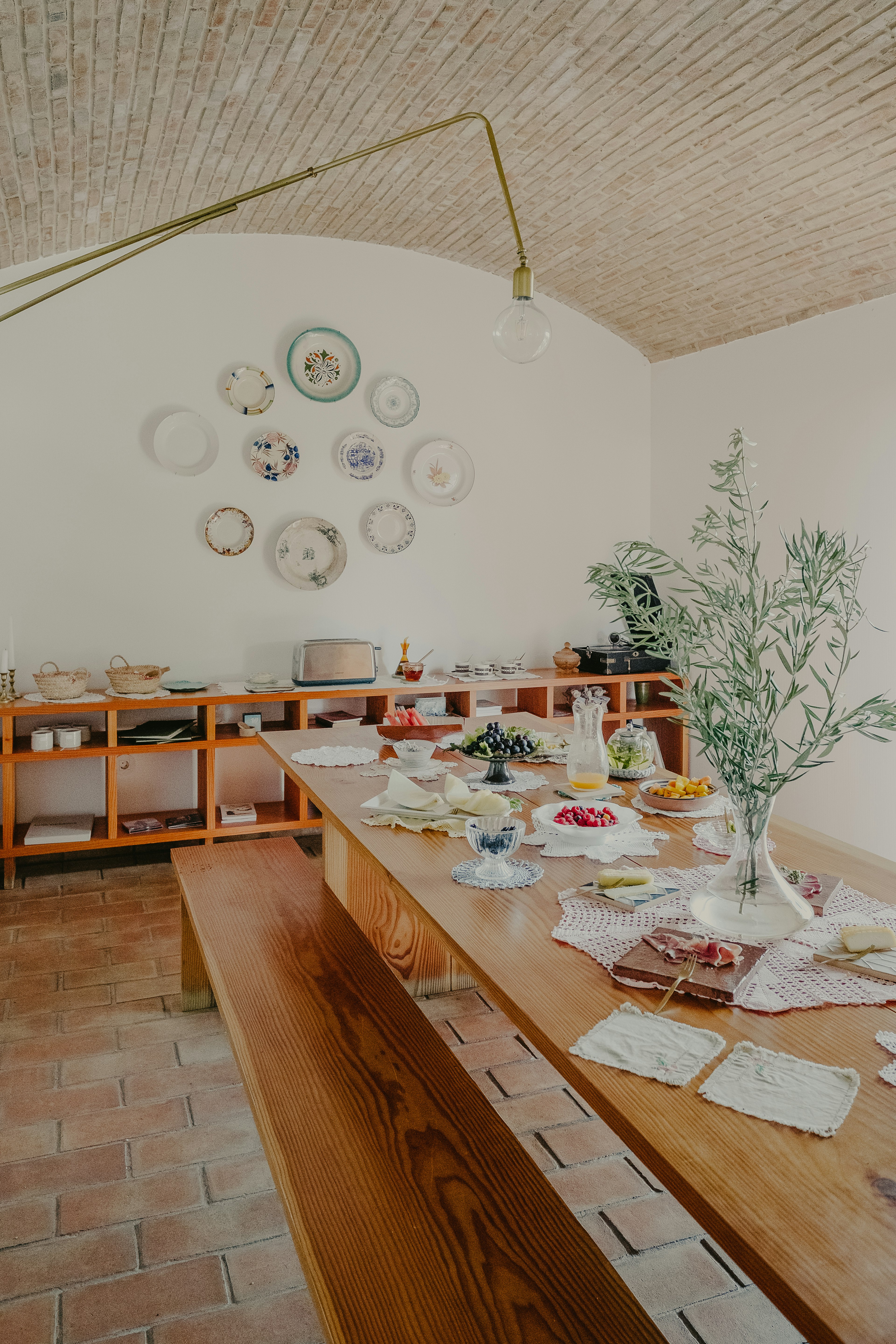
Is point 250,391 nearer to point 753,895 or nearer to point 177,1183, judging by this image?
point 177,1183

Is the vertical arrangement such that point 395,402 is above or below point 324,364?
below

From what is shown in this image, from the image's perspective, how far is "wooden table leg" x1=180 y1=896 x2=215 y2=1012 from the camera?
122 inches

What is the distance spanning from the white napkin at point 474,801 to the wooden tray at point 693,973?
1.98 feet

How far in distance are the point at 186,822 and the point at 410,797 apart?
8.49 feet

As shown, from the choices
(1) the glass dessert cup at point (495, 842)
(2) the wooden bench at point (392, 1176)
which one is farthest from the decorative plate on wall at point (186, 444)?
(1) the glass dessert cup at point (495, 842)

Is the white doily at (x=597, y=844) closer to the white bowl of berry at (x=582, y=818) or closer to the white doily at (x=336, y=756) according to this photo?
the white bowl of berry at (x=582, y=818)

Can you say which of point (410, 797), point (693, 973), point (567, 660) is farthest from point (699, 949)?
point (567, 660)

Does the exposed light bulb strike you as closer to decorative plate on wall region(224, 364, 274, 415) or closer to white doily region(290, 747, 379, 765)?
white doily region(290, 747, 379, 765)

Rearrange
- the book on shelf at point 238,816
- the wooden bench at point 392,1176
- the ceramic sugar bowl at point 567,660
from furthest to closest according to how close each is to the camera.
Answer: the ceramic sugar bowl at point 567,660, the book on shelf at point 238,816, the wooden bench at point 392,1176

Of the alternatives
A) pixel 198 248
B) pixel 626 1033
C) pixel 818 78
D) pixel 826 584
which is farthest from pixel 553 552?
pixel 626 1033

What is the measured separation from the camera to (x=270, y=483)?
508cm

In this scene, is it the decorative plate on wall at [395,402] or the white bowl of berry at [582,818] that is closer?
the white bowl of berry at [582,818]

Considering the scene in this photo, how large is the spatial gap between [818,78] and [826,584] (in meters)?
2.53

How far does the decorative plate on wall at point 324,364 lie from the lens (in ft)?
16.6
